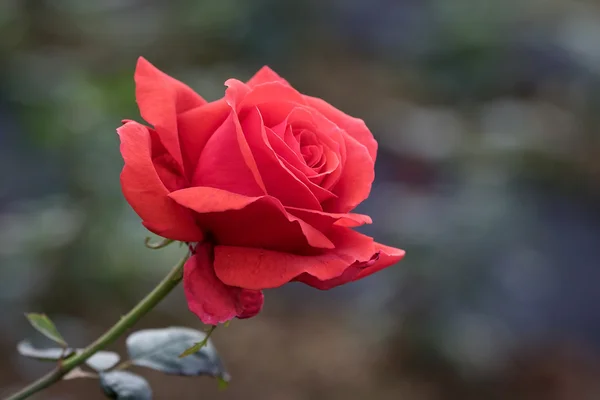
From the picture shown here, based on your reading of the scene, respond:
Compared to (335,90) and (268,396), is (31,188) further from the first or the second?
(335,90)

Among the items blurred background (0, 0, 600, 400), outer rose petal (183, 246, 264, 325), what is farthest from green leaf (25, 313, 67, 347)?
blurred background (0, 0, 600, 400)

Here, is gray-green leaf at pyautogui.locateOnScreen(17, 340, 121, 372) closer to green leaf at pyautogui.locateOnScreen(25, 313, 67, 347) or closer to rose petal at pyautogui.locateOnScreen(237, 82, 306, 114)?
green leaf at pyautogui.locateOnScreen(25, 313, 67, 347)

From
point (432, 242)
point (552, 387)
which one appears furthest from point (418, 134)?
point (552, 387)

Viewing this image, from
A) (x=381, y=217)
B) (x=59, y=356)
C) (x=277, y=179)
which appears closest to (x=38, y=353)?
(x=59, y=356)

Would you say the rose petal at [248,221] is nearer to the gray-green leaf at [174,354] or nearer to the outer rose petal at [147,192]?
the outer rose petal at [147,192]

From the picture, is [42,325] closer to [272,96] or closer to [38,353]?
[38,353]

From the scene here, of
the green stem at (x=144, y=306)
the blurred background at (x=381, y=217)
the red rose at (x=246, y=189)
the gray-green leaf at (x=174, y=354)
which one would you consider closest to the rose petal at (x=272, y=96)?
the red rose at (x=246, y=189)
